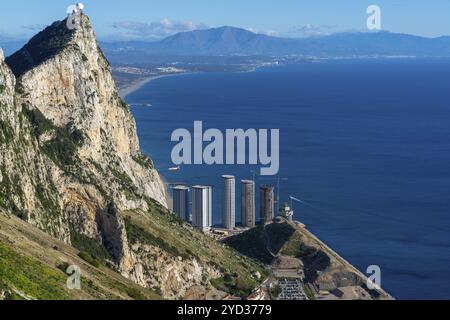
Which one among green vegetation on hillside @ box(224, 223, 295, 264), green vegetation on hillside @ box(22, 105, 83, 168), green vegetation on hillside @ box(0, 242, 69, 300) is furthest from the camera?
green vegetation on hillside @ box(224, 223, 295, 264)

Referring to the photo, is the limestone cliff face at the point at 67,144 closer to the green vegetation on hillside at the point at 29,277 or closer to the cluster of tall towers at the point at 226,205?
the green vegetation on hillside at the point at 29,277

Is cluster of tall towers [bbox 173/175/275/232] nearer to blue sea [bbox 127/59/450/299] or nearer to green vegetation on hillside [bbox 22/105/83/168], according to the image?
blue sea [bbox 127/59/450/299]

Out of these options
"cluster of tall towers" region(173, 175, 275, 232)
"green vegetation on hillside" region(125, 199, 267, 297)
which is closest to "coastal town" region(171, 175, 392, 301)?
"cluster of tall towers" region(173, 175, 275, 232)

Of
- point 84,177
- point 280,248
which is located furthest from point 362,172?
point 84,177

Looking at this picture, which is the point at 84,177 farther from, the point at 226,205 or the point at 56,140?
the point at 226,205
